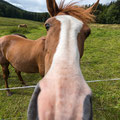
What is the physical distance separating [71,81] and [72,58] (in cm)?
26

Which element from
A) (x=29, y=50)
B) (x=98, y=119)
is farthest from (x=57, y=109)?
(x=29, y=50)

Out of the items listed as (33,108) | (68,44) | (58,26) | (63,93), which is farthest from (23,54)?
(63,93)

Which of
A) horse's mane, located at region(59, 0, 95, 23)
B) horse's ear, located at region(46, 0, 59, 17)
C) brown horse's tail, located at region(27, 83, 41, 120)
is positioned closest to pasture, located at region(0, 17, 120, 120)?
horse's ear, located at region(46, 0, 59, 17)

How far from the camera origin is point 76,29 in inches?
56.5

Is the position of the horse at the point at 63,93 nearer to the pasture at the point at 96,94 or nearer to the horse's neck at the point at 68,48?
the horse's neck at the point at 68,48

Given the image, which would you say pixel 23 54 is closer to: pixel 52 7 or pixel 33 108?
pixel 52 7

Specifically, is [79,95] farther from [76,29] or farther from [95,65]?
[95,65]

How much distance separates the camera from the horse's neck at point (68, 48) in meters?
1.03

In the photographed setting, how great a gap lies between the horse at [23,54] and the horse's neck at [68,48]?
50.9 inches

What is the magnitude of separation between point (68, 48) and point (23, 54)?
212 cm

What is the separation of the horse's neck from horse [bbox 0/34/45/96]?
1.29 metres

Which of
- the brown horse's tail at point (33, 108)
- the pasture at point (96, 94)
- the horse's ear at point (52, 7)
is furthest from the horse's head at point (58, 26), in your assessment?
the pasture at point (96, 94)

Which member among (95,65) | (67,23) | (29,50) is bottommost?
(95,65)

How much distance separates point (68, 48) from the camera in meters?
1.17
